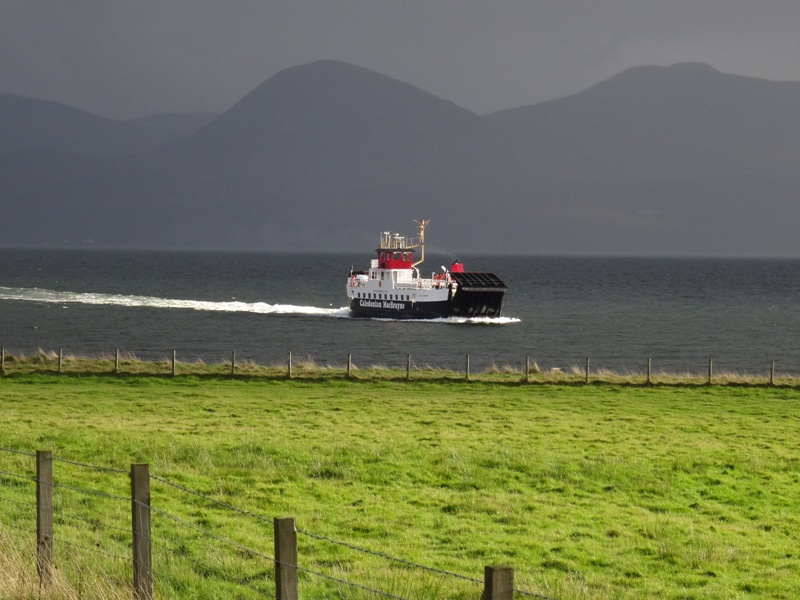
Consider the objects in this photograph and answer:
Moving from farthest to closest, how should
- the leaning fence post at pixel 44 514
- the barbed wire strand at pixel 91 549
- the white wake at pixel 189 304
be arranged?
the white wake at pixel 189 304
the barbed wire strand at pixel 91 549
the leaning fence post at pixel 44 514

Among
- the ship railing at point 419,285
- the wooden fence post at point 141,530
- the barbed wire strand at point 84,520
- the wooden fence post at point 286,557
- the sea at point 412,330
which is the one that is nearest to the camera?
the wooden fence post at point 286,557

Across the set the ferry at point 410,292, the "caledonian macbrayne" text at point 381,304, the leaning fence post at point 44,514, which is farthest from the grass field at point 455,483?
the "caledonian macbrayne" text at point 381,304

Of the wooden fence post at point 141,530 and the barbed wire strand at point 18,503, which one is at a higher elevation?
the wooden fence post at point 141,530

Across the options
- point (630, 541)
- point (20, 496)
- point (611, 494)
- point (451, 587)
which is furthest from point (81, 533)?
point (611, 494)

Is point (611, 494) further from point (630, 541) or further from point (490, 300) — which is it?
point (490, 300)

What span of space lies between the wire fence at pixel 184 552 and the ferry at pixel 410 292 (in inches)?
3537

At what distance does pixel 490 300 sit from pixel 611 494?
297 feet

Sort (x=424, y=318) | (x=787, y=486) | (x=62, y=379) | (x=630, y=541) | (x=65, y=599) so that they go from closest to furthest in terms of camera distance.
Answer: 1. (x=65, y=599)
2. (x=630, y=541)
3. (x=787, y=486)
4. (x=62, y=379)
5. (x=424, y=318)

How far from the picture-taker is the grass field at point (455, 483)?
1614 centimetres

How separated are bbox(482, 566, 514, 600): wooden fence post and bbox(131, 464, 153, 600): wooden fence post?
4.62 meters

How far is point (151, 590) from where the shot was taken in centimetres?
1133

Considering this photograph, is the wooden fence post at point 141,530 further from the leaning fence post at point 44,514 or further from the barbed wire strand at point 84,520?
the barbed wire strand at point 84,520

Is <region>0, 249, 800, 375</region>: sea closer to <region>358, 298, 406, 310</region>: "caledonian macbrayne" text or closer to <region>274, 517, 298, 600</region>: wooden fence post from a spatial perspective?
<region>358, 298, 406, 310</region>: "caledonian macbrayne" text

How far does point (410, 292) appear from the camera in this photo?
111750 mm
